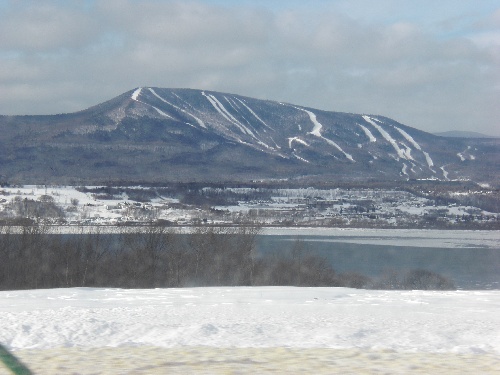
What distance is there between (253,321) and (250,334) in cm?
97

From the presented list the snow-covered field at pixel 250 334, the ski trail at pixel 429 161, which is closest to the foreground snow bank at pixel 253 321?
the snow-covered field at pixel 250 334

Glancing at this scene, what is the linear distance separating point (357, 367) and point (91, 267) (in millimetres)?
27310

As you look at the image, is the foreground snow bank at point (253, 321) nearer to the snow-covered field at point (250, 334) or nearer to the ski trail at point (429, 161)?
the snow-covered field at point (250, 334)

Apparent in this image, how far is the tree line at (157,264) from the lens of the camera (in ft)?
103

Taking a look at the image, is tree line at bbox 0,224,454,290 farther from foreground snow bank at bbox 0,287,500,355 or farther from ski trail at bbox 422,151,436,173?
ski trail at bbox 422,151,436,173

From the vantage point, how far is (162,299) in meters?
12.1

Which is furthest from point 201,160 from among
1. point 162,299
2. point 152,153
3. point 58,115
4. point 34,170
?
point 162,299

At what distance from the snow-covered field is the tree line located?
19306 mm

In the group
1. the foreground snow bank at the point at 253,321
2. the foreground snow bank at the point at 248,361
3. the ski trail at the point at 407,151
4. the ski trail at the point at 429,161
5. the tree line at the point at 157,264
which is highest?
the ski trail at the point at 407,151

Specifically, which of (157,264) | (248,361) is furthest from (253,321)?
(157,264)

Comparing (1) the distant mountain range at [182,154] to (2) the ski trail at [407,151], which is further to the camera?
(2) the ski trail at [407,151]

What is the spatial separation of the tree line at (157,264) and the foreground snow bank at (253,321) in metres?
18.4

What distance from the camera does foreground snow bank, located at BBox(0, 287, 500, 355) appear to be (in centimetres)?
775

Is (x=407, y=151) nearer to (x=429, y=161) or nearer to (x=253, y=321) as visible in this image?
(x=429, y=161)
